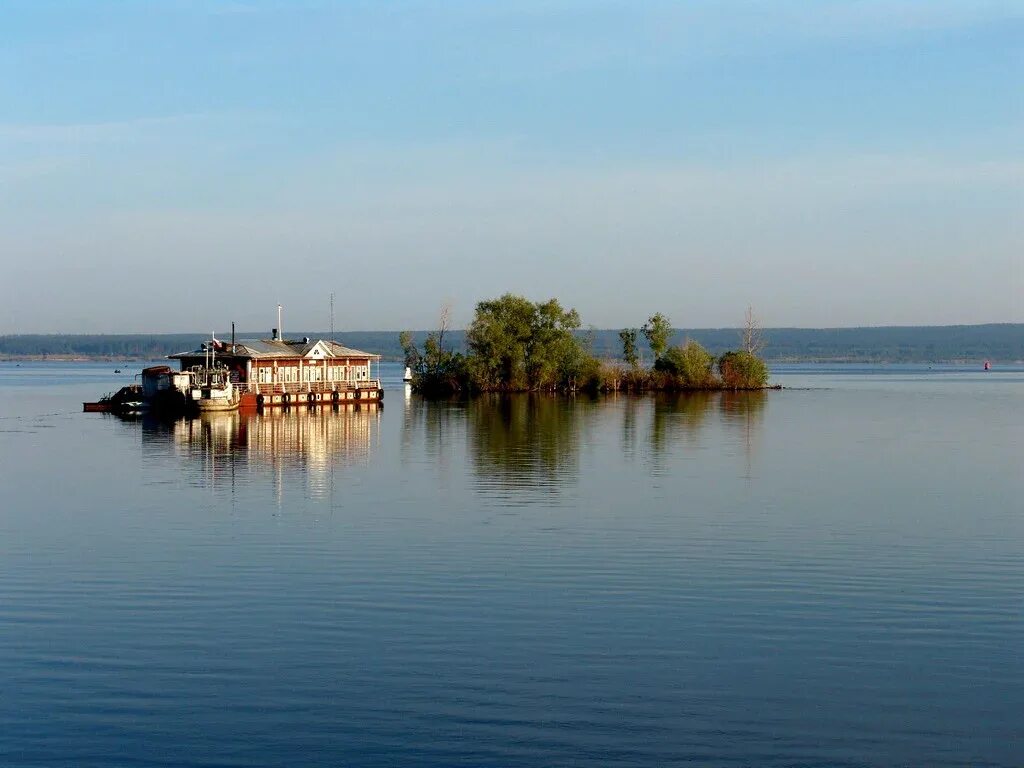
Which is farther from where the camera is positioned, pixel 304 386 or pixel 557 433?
pixel 304 386

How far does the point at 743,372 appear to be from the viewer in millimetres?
96062

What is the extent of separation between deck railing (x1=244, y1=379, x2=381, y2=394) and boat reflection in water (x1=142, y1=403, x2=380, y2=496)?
295cm

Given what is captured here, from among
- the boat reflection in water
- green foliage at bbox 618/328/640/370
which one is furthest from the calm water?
green foliage at bbox 618/328/640/370

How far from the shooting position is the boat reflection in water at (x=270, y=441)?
35.5 m

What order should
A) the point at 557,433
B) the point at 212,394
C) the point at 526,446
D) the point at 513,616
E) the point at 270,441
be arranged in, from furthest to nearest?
the point at 212,394
the point at 557,433
the point at 270,441
the point at 526,446
the point at 513,616

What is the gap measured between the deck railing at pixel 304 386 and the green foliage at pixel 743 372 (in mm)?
29141

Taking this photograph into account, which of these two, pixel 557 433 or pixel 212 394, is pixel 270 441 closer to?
pixel 557 433

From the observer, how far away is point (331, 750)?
11016 millimetres

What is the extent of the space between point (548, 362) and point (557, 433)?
41.9m

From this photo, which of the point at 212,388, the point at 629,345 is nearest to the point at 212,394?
the point at 212,388

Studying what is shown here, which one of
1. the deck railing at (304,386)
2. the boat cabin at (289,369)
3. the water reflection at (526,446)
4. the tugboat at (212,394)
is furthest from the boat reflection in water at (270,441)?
the water reflection at (526,446)

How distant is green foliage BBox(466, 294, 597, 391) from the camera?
90.6 meters

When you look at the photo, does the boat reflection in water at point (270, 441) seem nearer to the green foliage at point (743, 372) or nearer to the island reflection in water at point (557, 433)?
the island reflection in water at point (557, 433)

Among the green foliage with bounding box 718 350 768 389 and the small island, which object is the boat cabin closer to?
the small island
